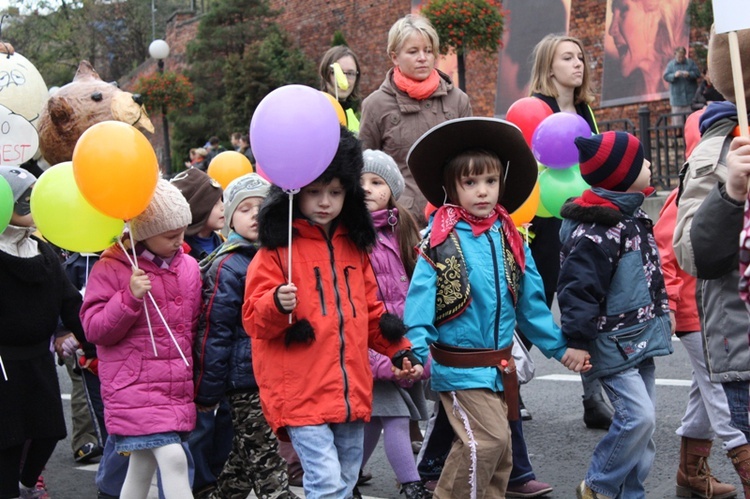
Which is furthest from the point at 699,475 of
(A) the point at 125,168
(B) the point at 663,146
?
(B) the point at 663,146

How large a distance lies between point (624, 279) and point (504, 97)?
855 inches

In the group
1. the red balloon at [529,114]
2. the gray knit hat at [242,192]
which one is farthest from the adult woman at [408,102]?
the gray knit hat at [242,192]

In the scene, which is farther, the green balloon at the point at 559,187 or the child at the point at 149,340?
the green balloon at the point at 559,187

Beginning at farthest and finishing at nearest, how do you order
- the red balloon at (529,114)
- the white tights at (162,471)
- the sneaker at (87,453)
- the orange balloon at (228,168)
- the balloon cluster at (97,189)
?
the orange balloon at (228,168)
the sneaker at (87,453)
the red balloon at (529,114)
the white tights at (162,471)
the balloon cluster at (97,189)

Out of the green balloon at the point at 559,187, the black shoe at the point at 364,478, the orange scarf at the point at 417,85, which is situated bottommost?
the black shoe at the point at 364,478

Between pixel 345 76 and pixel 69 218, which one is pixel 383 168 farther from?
pixel 345 76

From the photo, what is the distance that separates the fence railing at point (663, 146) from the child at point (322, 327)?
11.8m

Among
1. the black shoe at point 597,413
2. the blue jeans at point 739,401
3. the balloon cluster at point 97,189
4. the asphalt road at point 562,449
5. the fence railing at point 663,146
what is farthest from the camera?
the fence railing at point 663,146

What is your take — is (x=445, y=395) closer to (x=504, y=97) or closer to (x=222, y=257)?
(x=222, y=257)

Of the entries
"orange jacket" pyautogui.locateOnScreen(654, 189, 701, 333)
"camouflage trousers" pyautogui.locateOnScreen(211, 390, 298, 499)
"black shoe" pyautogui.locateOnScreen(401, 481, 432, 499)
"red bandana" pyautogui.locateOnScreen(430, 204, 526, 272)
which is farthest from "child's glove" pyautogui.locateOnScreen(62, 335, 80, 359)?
"orange jacket" pyautogui.locateOnScreen(654, 189, 701, 333)

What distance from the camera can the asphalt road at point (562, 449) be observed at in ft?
17.7

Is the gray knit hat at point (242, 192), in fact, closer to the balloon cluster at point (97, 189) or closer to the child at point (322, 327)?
the balloon cluster at point (97, 189)

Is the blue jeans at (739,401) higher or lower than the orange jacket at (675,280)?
lower

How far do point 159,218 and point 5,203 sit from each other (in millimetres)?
773
